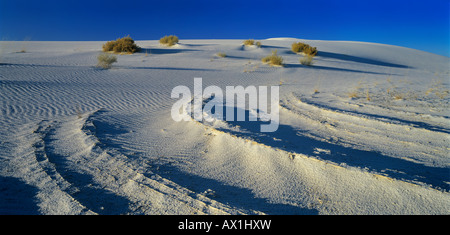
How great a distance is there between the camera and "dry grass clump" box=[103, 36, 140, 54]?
571 inches

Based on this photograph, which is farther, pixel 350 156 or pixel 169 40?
pixel 169 40

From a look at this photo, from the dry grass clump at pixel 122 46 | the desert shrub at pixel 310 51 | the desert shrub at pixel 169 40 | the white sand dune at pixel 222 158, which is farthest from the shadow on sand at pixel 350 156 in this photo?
the desert shrub at pixel 169 40

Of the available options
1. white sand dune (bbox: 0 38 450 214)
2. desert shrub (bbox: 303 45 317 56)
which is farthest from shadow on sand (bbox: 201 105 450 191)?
desert shrub (bbox: 303 45 317 56)

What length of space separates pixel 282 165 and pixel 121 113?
3877mm

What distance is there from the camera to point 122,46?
14477mm

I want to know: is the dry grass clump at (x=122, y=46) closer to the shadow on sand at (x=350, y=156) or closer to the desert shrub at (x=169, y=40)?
the desert shrub at (x=169, y=40)

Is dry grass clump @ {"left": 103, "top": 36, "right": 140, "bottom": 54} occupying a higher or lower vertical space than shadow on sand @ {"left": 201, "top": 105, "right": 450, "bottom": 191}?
higher

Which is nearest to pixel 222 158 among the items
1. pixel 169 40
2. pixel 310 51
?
pixel 310 51

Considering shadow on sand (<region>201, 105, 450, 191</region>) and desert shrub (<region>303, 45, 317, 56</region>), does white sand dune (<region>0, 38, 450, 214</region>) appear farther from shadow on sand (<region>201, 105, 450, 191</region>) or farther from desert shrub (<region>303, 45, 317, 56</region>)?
desert shrub (<region>303, 45, 317, 56</region>)

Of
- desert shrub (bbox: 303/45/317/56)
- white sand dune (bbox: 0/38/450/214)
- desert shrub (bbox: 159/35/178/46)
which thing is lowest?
white sand dune (bbox: 0/38/450/214)

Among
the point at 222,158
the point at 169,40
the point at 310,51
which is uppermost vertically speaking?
the point at 169,40

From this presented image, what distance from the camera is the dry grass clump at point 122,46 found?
1449 cm

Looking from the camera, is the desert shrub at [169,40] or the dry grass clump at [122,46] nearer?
the dry grass clump at [122,46]

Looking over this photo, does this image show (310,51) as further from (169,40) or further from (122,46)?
(122,46)
